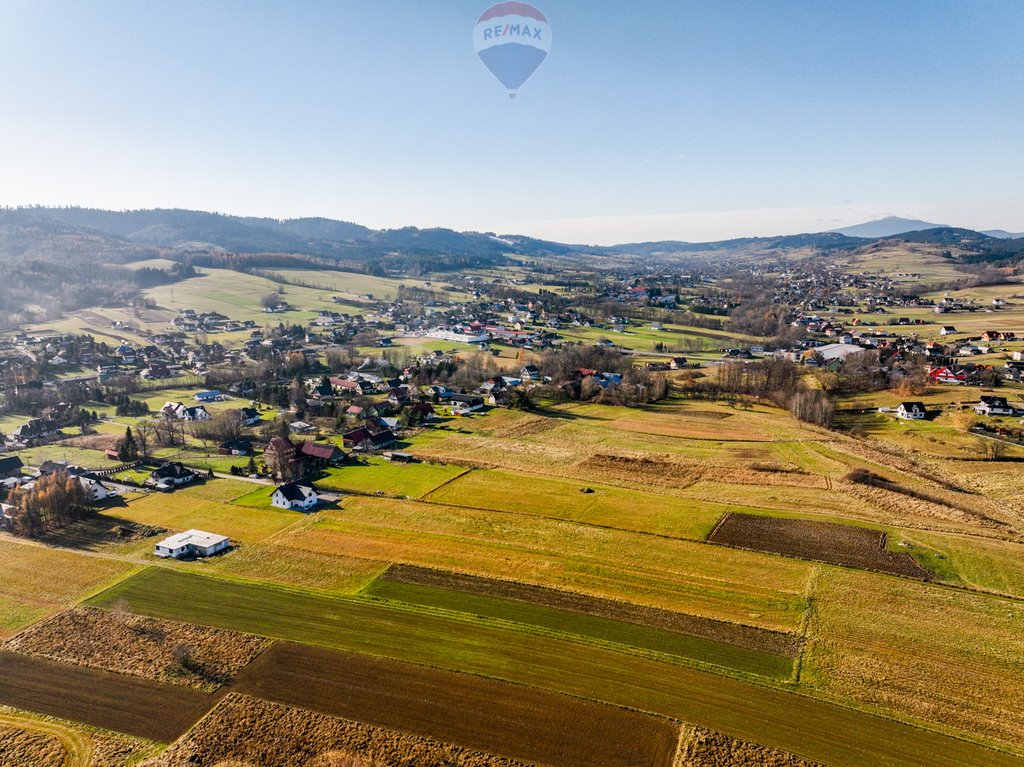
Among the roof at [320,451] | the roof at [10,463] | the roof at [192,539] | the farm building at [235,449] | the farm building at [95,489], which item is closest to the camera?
the roof at [192,539]

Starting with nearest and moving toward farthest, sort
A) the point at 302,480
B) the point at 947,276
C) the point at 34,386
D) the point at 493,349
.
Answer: the point at 302,480 < the point at 34,386 < the point at 493,349 < the point at 947,276

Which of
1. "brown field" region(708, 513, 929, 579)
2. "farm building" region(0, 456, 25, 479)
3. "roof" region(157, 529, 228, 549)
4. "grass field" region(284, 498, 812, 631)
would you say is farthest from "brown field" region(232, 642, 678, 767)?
"farm building" region(0, 456, 25, 479)

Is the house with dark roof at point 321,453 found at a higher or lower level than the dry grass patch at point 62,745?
higher

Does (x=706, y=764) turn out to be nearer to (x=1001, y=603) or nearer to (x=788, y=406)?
(x=1001, y=603)

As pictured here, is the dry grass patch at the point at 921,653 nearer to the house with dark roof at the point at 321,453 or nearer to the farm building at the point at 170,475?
the house with dark roof at the point at 321,453

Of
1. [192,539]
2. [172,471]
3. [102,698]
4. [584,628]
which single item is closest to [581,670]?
[584,628]

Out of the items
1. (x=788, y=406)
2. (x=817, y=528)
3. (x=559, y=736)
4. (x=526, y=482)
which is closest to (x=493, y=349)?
(x=788, y=406)

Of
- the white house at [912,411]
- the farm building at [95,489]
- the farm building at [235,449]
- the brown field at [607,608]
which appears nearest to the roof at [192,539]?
the farm building at [95,489]
